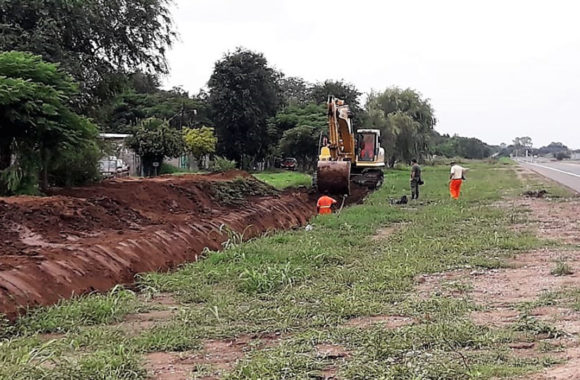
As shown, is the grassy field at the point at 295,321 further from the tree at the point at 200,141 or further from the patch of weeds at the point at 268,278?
the tree at the point at 200,141

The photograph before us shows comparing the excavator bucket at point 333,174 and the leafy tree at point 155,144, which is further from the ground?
the leafy tree at point 155,144

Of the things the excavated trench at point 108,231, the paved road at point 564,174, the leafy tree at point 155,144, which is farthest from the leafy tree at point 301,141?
the excavated trench at point 108,231

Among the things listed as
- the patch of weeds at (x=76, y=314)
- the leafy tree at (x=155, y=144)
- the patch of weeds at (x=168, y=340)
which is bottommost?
the patch of weeds at (x=76, y=314)

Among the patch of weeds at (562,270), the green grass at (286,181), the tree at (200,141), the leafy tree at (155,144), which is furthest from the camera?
the tree at (200,141)

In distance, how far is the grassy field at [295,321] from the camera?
17.4 ft

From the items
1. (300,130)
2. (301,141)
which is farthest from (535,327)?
(301,141)

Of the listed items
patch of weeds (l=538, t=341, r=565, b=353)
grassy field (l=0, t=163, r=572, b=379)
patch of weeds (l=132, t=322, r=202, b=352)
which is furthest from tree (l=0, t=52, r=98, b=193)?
patch of weeds (l=538, t=341, r=565, b=353)

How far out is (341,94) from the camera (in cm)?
6056

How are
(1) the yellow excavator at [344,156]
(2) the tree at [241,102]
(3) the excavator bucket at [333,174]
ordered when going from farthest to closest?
1. (2) the tree at [241,102]
2. (1) the yellow excavator at [344,156]
3. (3) the excavator bucket at [333,174]

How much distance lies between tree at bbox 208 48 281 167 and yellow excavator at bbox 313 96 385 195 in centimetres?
2598

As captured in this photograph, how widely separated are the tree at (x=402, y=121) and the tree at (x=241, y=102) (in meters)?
9.15

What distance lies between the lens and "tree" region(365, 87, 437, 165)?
195 ft

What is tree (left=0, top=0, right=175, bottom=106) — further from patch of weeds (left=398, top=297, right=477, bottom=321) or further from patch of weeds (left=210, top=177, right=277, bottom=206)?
patch of weeds (left=398, top=297, right=477, bottom=321)

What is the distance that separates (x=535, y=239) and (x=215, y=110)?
46260mm
